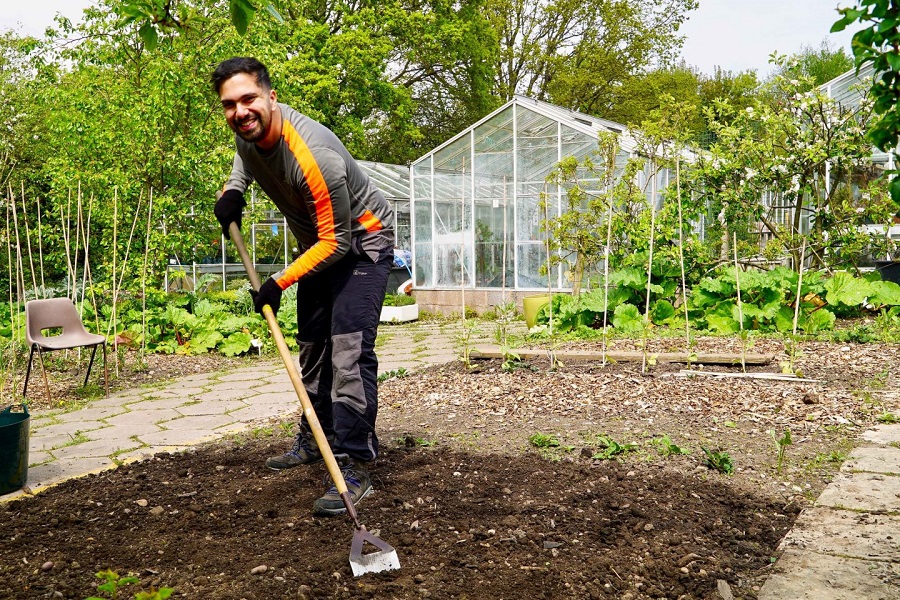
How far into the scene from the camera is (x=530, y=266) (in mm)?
12992

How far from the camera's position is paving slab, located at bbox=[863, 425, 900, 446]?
382 cm

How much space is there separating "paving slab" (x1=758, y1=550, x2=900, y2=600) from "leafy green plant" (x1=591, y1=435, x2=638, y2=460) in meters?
1.16

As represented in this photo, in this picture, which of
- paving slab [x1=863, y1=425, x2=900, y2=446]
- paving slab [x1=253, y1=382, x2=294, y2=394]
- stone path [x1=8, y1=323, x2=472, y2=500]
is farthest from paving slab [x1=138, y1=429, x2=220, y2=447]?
paving slab [x1=863, y1=425, x2=900, y2=446]

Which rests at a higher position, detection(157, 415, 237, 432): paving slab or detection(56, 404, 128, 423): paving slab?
detection(157, 415, 237, 432): paving slab

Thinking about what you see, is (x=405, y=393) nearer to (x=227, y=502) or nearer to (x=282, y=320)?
(x=227, y=502)

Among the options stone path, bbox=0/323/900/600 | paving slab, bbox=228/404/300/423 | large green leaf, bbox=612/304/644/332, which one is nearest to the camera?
stone path, bbox=0/323/900/600

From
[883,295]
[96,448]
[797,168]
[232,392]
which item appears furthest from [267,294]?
[797,168]

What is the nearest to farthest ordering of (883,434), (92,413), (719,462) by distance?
1. (719,462)
2. (883,434)
3. (92,413)

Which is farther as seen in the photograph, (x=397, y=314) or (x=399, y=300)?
(x=399, y=300)

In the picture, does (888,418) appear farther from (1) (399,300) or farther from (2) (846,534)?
(1) (399,300)

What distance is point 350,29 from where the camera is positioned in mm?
19625

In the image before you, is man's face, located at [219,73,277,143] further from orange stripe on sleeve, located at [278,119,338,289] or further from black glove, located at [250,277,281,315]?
black glove, located at [250,277,281,315]

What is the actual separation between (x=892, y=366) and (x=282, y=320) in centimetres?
589

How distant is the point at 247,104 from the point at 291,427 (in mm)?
2047
